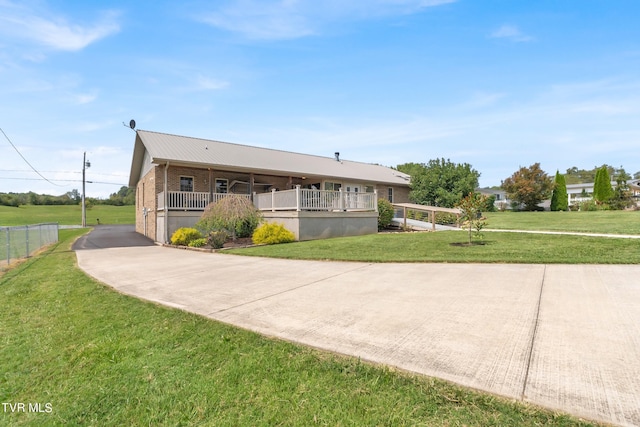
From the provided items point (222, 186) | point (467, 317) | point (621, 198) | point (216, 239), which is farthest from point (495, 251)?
point (621, 198)

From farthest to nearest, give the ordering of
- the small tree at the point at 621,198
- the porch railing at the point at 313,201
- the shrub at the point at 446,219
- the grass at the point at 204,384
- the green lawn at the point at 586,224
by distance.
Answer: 1. the small tree at the point at 621,198
2. the shrub at the point at 446,219
3. the porch railing at the point at 313,201
4. the green lawn at the point at 586,224
5. the grass at the point at 204,384

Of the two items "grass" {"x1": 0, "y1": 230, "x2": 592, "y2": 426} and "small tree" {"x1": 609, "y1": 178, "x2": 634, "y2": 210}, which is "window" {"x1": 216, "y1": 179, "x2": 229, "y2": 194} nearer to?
"grass" {"x1": 0, "y1": 230, "x2": 592, "y2": 426}

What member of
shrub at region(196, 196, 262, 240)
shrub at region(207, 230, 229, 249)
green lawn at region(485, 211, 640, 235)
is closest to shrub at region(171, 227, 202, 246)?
shrub at region(196, 196, 262, 240)

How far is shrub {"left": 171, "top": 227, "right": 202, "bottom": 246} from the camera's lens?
1409 cm

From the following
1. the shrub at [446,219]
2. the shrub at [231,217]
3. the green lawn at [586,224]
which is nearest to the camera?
the green lawn at [586,224]

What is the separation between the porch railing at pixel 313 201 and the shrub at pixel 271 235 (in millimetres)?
1223

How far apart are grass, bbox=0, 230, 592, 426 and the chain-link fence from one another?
9.11m

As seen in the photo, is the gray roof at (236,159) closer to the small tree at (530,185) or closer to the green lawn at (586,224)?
the green lawn at (586,224)

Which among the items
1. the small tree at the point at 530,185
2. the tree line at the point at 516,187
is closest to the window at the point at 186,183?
the tree line at the point at 516,187

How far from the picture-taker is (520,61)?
12180 millimetres

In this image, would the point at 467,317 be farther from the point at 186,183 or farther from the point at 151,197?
the point at 151,197

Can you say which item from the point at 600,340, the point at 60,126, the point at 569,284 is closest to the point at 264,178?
the point at 60,126

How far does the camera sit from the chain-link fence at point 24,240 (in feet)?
37.1

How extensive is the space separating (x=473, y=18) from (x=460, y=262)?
8.24 meters
